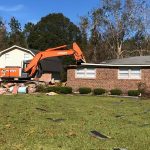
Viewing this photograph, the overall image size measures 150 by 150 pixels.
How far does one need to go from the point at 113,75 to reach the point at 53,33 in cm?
5047

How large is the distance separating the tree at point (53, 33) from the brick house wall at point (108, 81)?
4390 cm

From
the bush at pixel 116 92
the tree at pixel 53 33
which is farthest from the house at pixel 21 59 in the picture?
the tree at pixel 53 33

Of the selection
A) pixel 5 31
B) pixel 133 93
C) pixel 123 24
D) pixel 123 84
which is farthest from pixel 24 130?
pixel 5 31

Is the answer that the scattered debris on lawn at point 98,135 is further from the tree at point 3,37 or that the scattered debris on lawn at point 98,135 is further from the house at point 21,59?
the tree at point 3,37

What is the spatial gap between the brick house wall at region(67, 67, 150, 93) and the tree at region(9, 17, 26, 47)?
4567 cm

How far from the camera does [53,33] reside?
A: 3780 inches

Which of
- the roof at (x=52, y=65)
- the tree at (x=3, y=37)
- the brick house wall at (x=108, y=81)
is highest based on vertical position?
the tree at (x=3, y=37)

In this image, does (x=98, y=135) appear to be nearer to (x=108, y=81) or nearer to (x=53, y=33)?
(x=108, y=81)

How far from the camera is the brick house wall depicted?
45.1m

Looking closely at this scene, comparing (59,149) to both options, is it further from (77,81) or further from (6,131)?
(77,81)

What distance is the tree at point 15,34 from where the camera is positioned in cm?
9462

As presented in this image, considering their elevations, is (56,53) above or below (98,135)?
above

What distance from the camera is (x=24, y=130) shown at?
1317 centimetres

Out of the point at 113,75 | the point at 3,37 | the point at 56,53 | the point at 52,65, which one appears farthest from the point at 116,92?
the point at 3,37
